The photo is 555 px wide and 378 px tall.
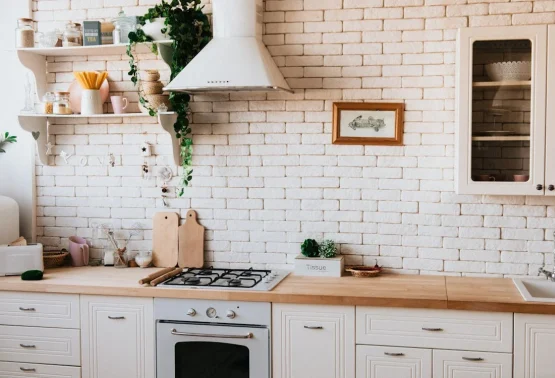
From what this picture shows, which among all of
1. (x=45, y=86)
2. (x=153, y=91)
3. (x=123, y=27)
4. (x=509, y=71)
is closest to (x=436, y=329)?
(x=509, y=71)

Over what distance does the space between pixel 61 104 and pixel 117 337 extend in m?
1.46

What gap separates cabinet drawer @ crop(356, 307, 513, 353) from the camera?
3.28 metres

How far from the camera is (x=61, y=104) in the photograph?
4.14 m

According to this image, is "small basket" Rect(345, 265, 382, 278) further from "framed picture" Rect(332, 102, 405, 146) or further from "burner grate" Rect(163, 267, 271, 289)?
"framed picture" Rect(332, 102, 405, 146)

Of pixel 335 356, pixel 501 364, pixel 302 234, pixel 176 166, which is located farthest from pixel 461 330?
pixel 176 166

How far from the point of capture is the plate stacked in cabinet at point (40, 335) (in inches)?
148

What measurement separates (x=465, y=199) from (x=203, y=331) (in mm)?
1628

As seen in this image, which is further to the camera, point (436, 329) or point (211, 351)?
point (211, 351)

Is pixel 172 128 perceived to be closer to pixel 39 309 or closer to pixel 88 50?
pixel 88 50

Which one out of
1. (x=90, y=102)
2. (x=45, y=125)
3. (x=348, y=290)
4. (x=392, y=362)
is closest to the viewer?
(x=392, y=362)

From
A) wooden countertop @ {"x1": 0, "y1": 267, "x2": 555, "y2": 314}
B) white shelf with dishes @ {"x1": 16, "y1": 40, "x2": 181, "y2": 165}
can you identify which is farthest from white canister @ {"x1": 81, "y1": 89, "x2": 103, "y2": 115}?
wooden countertop @ {"x1": 0, "y1": 267, "x2": 555, "y2": 314}

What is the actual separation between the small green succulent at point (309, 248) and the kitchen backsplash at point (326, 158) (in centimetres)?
12

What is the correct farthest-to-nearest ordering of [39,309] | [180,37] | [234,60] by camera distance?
[180,37], [39,309], [234,60]

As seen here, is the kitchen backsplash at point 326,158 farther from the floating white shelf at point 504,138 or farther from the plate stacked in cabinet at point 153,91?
the floating white shelf at point 504,138
